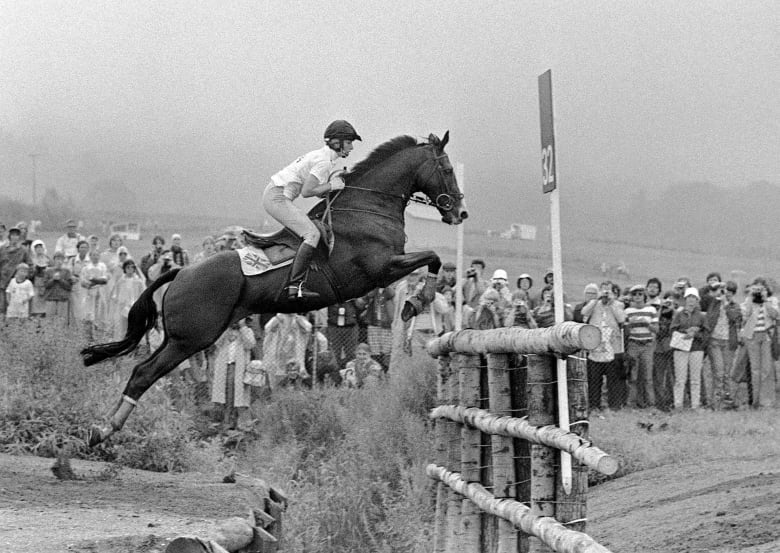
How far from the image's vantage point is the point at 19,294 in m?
17.0

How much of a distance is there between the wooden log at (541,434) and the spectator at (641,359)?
25.1 ft

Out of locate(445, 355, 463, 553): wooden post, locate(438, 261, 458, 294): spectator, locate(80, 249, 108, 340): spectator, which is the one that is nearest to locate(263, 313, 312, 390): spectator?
locate(438, 261, 458, 294): spectator

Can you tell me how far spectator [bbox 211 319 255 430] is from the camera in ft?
53.8

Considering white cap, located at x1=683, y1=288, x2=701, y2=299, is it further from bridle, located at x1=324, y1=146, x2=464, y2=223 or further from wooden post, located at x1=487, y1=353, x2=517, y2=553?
wooden post, located at x1=487, y1=353, x2=517, y2=553

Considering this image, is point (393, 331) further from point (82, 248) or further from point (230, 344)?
point (82, 248)

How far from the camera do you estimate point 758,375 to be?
1712 cm

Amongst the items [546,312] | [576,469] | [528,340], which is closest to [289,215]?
[528,340]

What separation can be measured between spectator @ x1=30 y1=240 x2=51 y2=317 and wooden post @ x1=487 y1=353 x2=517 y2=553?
402 inches

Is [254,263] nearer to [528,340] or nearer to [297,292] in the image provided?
[297,292]

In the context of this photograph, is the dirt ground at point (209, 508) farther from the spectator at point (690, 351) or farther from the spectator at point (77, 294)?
the spectator at point (77, 294)

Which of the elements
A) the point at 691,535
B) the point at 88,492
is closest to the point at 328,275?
the point at 88,492

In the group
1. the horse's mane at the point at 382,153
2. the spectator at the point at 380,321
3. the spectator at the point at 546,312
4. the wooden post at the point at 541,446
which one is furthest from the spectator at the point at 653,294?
the wooden post at the point at 541,446

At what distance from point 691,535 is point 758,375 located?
7.92m

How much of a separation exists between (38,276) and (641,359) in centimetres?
812
